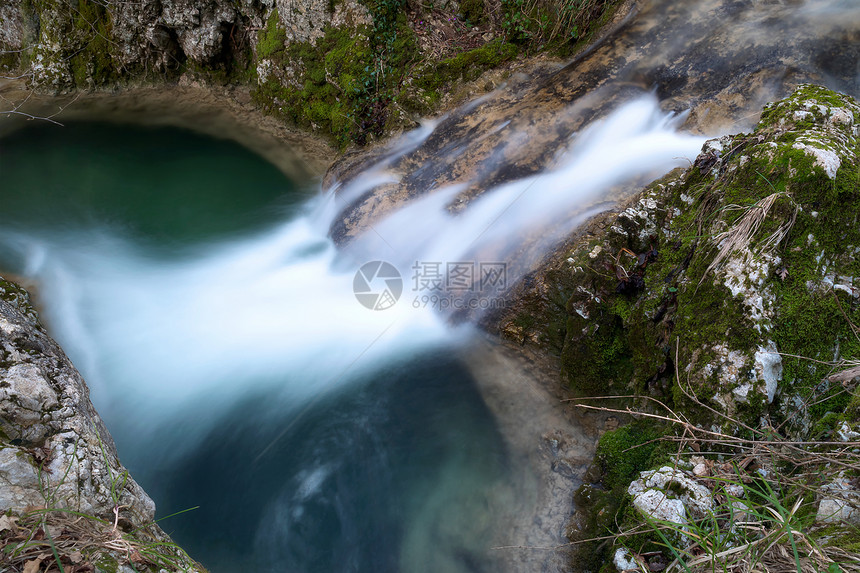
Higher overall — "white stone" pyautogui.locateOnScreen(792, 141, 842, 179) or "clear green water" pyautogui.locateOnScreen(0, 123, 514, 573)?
"white stone" pyautogui.locateOnScreen(792, 141, 842, 179)

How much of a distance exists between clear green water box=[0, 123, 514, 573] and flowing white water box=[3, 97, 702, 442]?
0.02 meters

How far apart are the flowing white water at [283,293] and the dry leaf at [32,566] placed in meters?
2.61

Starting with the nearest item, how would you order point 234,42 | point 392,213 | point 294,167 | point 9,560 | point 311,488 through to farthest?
point 9,560
point 311,488
point 392,213
point 294,167
point 234,42

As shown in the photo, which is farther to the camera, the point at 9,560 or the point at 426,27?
the point at 426,27

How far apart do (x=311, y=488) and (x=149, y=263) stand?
355 cm

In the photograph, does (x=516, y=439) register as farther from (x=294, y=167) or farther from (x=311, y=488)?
(x=294, y=167)

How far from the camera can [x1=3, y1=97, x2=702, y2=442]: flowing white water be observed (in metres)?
4.72

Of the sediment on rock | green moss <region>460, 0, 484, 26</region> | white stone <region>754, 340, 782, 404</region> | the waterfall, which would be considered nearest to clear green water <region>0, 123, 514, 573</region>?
the waterfall

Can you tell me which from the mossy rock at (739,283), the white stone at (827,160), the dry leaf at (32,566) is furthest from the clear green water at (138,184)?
the white stone at (827,160)

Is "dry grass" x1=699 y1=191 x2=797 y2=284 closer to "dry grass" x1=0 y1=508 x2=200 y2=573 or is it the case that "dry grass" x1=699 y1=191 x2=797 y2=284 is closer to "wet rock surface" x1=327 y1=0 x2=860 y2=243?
"wet rock surface" x1=327 y1=0 x2=860 y2=243

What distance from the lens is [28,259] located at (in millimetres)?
5898

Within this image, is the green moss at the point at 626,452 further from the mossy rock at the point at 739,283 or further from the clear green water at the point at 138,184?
the clear green water at the point at 138,184

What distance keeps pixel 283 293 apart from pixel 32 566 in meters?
3.81

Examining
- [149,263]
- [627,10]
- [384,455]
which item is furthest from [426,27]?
[384,455]
